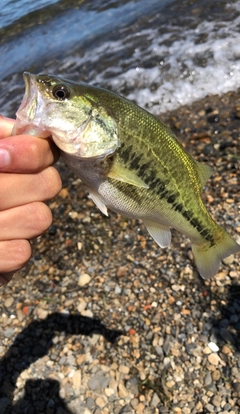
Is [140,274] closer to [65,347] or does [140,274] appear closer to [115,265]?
[115,265]

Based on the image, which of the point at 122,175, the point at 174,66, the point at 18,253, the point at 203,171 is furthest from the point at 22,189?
the point at 174,66

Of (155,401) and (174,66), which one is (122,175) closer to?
(155,401)

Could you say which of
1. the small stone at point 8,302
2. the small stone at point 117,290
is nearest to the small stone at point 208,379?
the small stone at point 117,290

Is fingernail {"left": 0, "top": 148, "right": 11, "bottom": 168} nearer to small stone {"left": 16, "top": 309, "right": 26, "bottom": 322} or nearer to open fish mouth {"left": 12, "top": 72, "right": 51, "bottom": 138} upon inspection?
open fish mouth {"left": 12, "top": 72, "right": 51, "bottom": 138}

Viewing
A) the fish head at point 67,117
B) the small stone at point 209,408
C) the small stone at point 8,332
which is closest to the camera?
the fish head at point 67,117

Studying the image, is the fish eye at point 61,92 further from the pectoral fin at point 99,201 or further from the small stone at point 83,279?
the small stone at point 83,279

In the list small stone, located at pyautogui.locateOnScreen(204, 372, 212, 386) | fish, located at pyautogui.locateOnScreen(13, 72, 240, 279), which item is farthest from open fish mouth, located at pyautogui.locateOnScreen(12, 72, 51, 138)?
small stone, located at pyautogui.locateOnScreen(204, 372, 212, 386)
